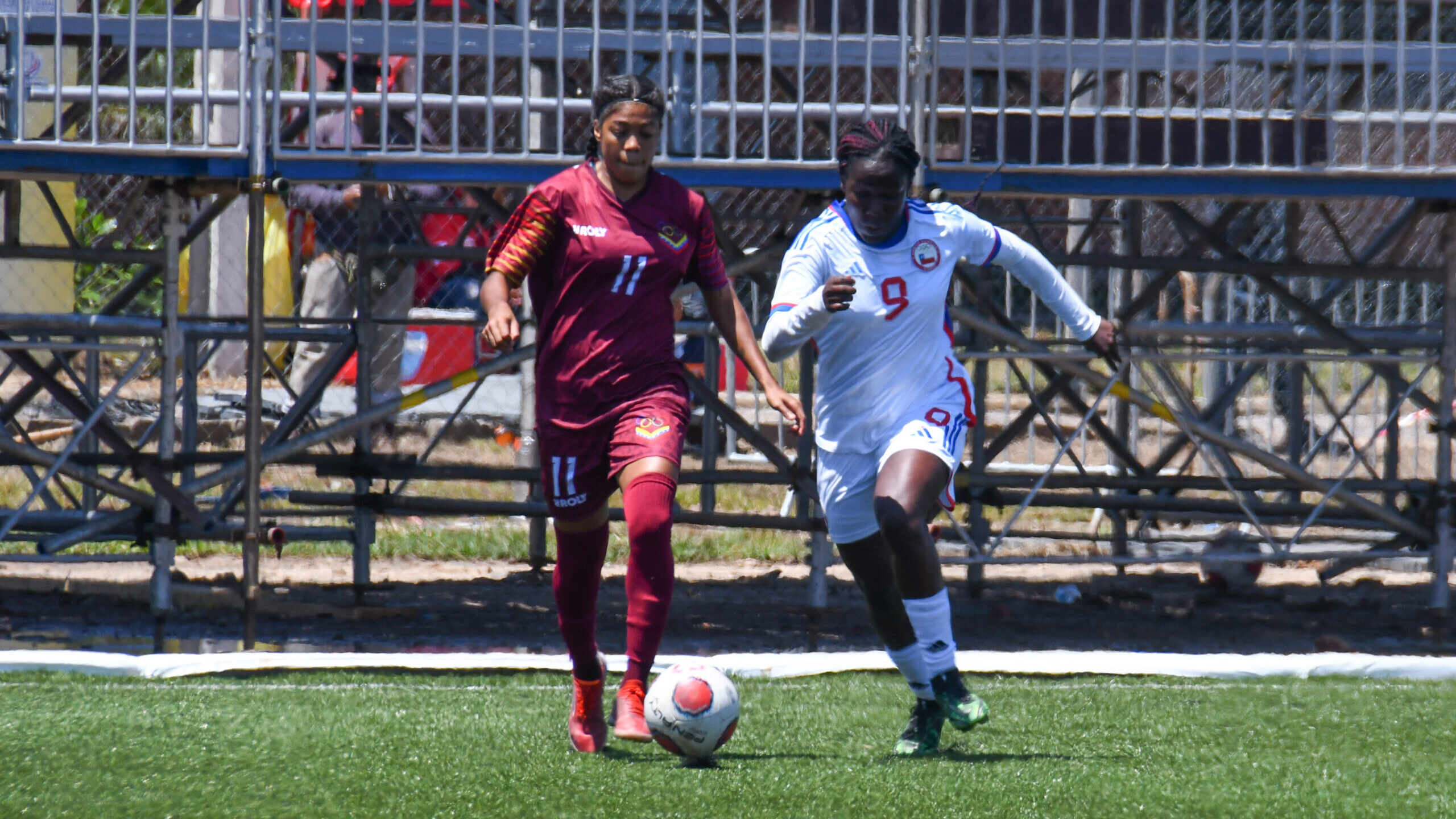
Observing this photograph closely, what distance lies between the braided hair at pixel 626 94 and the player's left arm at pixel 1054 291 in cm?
112

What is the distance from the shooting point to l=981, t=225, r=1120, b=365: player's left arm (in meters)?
5.35

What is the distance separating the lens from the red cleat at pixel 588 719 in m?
4.84

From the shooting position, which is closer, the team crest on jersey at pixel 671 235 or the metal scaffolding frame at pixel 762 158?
the team crest on jersey at pixel 671 235

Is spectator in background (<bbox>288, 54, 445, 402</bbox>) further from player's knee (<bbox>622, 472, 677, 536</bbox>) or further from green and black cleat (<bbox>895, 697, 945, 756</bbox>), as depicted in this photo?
green and black cleat (<bbox>895, 697, 945, 756</bbox>)

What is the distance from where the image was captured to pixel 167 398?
7715mm

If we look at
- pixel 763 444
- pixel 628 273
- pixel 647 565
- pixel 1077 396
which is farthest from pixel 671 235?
pixel 1077 396

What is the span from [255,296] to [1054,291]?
11.8ft

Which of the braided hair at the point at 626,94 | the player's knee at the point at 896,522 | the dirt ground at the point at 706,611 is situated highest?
the braided hair at the point at 626,94

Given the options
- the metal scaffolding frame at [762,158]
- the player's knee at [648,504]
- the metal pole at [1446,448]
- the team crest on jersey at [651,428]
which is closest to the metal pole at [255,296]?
the metal scaffolding frame at [762,158]

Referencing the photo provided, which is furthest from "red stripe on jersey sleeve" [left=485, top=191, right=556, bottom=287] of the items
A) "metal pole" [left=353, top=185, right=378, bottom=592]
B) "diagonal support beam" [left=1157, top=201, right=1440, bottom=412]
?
"diagonal support beam" [left=1157, top=201, right=1440, bottom=412]

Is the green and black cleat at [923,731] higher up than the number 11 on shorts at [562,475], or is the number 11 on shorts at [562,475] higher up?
the number 11 on shorts at [562,475]

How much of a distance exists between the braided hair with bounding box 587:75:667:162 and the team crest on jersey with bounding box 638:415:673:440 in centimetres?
Answer: 89

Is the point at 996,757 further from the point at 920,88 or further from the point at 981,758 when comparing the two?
the point at 920,88

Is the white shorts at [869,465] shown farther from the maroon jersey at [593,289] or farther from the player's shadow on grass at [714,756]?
the player's shadow on grass at [714,756]
